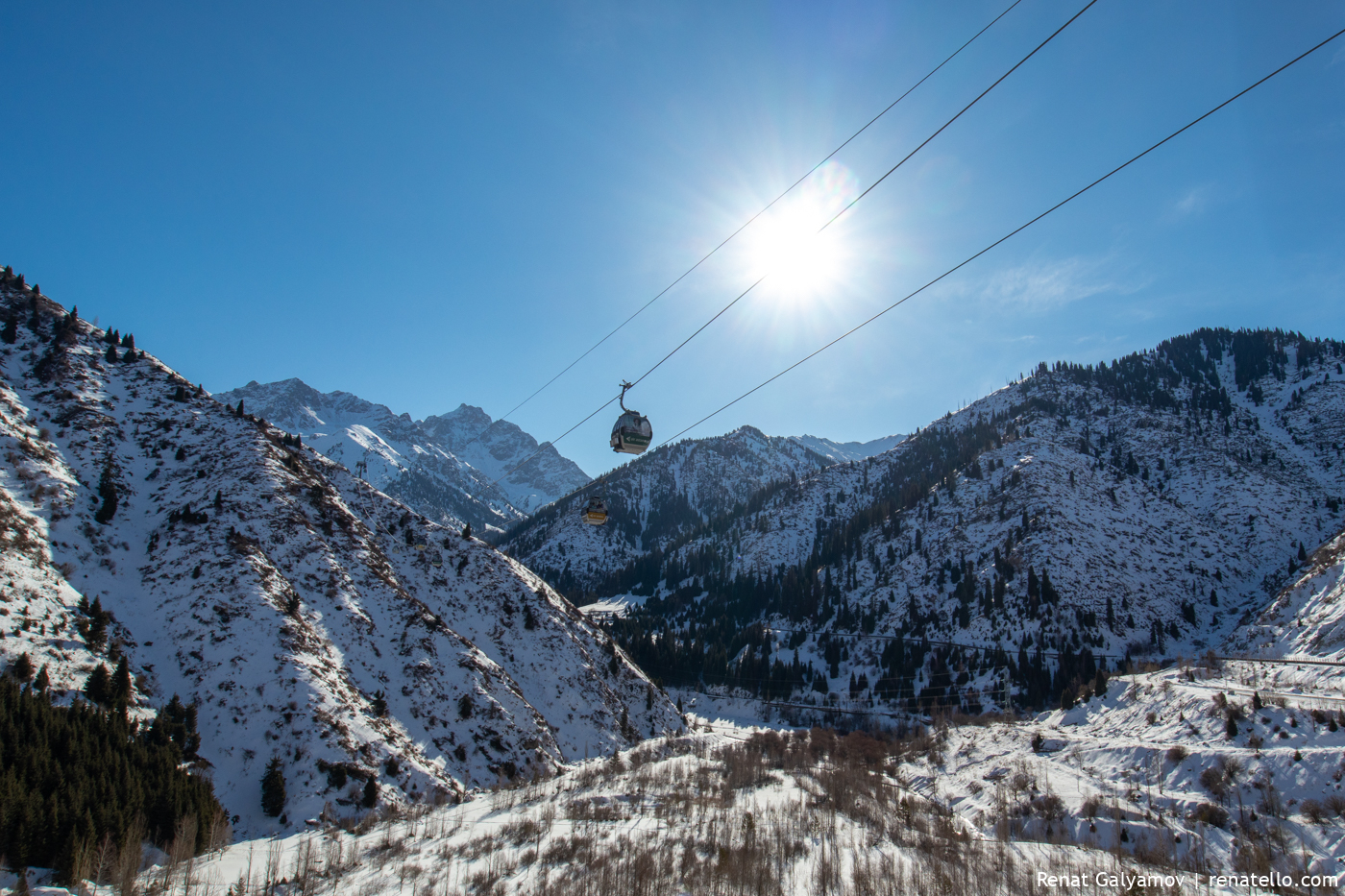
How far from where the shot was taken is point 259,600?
1499 inches

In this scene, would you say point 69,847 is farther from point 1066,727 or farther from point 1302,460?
point 1302,460

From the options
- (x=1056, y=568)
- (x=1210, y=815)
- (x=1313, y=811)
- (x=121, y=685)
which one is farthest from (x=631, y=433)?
(x=1056, y=568)

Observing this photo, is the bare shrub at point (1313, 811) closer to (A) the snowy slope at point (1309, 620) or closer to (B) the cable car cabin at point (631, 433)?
(B) the cable car cabin at point (631, 433)

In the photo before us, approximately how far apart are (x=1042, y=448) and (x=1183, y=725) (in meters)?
163

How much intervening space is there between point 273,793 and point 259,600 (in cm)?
1492

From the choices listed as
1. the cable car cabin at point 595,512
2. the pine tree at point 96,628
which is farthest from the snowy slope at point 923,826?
the pine tree at point 96,628

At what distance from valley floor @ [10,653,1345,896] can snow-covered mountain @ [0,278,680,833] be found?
580cm

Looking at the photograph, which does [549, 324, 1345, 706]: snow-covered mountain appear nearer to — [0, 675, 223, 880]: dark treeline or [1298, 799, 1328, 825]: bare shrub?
[1298, 799, 1328, 825]: bare shrub

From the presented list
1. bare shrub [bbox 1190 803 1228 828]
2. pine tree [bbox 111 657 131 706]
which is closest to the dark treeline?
pine tree [bbox 111 657 131 706]

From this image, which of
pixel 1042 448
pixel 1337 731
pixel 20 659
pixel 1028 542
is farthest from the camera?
pixel 1042 448

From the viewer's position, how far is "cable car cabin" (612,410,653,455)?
2642 centimetres

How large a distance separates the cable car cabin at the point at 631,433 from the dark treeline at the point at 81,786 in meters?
20.5

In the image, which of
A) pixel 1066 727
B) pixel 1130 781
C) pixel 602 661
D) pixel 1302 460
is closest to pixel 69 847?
pixel 1130 781

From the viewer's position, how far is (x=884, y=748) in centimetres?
7588
